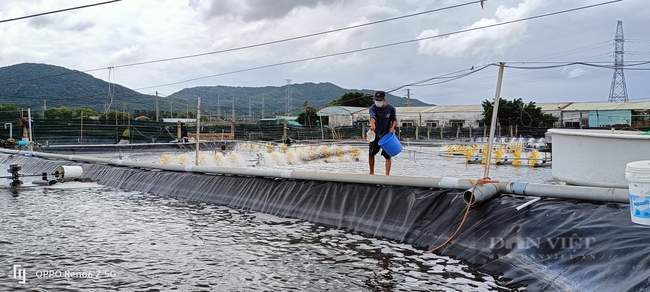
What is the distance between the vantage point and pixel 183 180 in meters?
10.7

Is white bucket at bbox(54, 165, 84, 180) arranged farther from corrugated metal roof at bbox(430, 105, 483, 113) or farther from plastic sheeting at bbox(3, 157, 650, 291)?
corrugated metal roof at bbox(430, 105, 483, 113)

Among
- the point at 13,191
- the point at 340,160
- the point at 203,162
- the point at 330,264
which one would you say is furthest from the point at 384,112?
the point at 340,160

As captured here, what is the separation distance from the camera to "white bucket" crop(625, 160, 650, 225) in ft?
12.6

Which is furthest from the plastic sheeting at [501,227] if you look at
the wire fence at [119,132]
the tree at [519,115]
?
the tree at [519,115]

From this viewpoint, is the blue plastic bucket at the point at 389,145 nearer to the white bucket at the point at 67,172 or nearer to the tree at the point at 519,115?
the white bucket at the point at 67,172

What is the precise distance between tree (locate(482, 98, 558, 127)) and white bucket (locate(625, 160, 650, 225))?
42131 mm

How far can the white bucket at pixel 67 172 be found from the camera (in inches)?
473

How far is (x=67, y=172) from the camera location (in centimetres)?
1208

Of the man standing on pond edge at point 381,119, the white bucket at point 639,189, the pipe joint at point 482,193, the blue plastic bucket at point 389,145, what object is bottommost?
the pipe joint at point 482,193

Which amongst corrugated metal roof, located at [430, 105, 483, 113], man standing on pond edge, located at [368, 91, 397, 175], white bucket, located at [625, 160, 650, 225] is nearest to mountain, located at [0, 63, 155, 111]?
corrugated metal roof, located at [430, 105, 483, 113]

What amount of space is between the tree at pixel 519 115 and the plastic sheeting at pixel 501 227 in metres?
39.7

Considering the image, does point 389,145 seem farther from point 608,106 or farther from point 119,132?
point 608,106

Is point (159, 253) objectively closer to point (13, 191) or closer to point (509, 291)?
point (509, 291)

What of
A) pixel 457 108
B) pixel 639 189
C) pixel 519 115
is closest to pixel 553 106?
pixel 519 115
